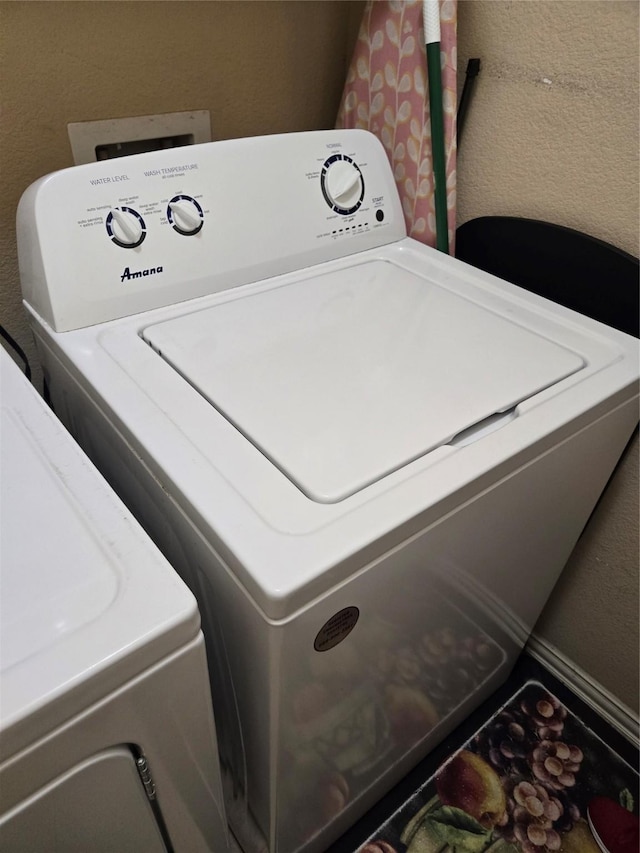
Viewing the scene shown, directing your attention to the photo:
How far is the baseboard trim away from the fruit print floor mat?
0.06 feet

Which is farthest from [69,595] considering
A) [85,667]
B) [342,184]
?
[342,184]

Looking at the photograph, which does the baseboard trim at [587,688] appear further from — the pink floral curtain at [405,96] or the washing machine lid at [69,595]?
the washing machine lid at [69,595]

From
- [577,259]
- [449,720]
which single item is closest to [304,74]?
[577,259]

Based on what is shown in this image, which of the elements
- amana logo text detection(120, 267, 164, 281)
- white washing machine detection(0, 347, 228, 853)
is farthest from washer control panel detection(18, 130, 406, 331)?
white washing machine detection(0, 347, 228, 853)

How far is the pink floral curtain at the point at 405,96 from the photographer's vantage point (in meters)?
1.05

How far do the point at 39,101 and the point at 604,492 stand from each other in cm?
122

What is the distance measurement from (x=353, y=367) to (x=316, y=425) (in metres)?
0.14

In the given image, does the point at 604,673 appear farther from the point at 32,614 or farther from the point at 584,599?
the point at 32,614

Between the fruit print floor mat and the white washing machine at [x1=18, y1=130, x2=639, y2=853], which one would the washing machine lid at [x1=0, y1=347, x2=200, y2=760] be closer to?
the white washing machine at [x1=18, y1=130, x2=639, y2=853]

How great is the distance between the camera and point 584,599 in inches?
50.9

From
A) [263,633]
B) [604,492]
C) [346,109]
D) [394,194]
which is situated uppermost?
[346,109]

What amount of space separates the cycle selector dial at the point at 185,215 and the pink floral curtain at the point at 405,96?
1.52 feet

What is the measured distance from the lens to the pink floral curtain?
105 centimetres

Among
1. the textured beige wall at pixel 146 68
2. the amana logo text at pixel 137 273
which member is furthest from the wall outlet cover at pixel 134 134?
the amana logo text at pixel 137 273
